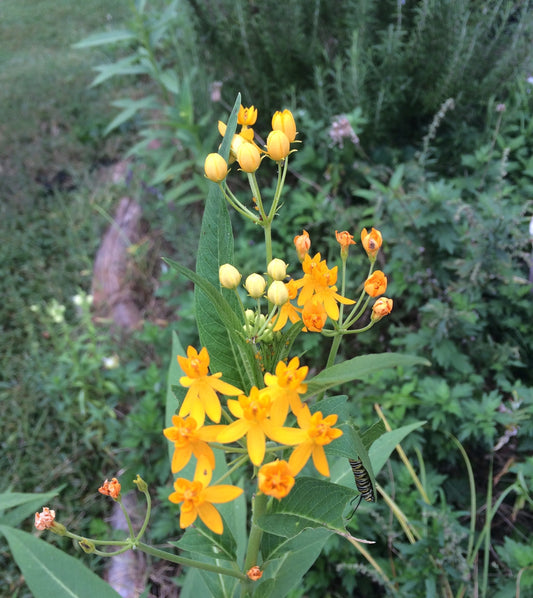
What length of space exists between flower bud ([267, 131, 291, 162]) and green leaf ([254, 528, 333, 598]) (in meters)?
0.67

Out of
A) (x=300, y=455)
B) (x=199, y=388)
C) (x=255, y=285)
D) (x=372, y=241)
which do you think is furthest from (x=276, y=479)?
(x=372, y=241)

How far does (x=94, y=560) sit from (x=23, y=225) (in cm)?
224

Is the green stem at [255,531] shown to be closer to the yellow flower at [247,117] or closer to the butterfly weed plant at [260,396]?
the butterfly weed plant at [260,396]

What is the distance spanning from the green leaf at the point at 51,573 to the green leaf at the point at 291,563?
36 centimetres

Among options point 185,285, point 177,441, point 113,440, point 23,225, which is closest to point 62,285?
point 23,225

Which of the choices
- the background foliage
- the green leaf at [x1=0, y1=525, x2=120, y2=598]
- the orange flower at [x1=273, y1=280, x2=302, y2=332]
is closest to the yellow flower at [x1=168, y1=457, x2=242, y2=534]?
the orange flower at [x1=273, y1=280, x2=302, y2=332]

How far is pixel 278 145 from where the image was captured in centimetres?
83

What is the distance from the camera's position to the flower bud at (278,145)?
0.83 m

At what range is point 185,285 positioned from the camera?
2.56m

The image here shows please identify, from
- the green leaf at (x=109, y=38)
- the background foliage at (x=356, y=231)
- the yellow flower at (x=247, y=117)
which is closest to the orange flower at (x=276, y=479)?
the yellow flower at (x=247, y=117)

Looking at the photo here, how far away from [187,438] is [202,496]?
8cm

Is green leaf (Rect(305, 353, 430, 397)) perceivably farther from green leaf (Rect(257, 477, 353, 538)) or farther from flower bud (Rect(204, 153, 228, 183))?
flower bud (Rect(204, 153, 228, 183))

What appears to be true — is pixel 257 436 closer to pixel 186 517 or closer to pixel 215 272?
pixel 186 517

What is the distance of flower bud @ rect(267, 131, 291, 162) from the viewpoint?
2.72ft
